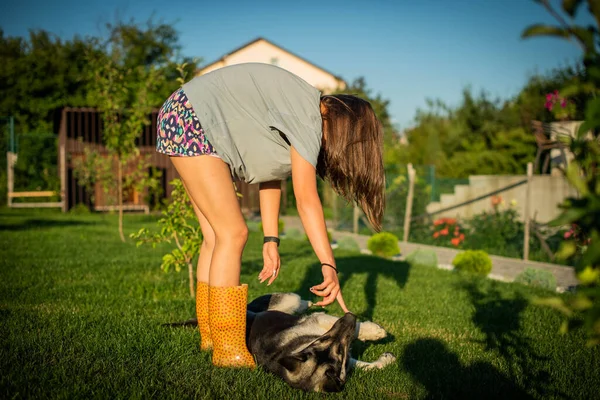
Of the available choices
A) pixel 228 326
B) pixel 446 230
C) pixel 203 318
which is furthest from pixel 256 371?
pixel 446 230

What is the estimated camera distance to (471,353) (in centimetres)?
359

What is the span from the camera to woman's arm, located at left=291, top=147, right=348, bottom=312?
8.96ft

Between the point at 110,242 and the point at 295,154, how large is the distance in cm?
818

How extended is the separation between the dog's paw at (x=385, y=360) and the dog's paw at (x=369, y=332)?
0.33 metres

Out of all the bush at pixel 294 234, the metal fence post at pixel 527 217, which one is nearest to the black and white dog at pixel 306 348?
the metal fence post at pixel 527 217

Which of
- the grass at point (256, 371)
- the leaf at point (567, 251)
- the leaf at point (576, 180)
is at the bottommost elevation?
the grass at point (256, 371)

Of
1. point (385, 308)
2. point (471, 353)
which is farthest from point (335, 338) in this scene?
Answer: point (385, 308)

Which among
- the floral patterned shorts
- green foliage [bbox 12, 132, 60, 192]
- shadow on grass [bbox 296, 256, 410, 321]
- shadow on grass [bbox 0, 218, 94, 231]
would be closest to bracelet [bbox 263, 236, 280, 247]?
the floral patterned shorts

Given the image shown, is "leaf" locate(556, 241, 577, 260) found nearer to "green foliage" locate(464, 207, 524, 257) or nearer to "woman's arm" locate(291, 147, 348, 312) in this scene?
"woman's arm" locate(291, 147, 348, 312)

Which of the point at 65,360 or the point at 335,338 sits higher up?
the point at 335,338

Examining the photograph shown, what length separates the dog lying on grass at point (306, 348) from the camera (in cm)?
278

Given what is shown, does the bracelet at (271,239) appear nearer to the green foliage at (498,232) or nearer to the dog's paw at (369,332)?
the dog's paw at (369,332)

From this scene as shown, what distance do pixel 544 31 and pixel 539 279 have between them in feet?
19.1

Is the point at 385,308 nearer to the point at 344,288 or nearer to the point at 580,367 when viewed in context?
the point at 344,288
